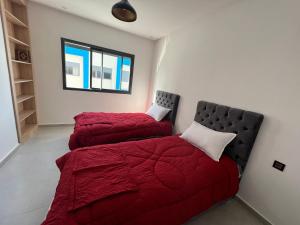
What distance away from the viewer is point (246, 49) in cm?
172

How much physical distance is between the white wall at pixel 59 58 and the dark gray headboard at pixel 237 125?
2567mm

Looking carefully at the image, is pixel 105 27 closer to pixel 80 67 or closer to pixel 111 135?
pixel 80 67

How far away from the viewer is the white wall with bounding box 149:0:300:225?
1353 millimetres

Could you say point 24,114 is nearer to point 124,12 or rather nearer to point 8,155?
point 8,155

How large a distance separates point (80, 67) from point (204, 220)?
13.3 ft

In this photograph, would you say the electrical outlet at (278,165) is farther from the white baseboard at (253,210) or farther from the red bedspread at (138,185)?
the white baseboard at (253,210)

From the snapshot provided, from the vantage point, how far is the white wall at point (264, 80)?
135cm

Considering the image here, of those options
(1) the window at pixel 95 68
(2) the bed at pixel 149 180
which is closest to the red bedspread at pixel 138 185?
(2) the bed at pixel 149 180

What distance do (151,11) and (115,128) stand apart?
81.4 inches

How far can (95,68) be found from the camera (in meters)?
3.49

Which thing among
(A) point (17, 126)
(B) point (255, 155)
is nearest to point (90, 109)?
(A) point (17, 126)

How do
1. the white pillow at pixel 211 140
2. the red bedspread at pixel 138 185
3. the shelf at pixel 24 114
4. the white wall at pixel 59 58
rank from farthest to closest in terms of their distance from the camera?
the white wall at pixel 59 58 < the shelf at pixel 24 114 < the white pillow at pixel 211 140 < the red bedspread at pixel 138 185

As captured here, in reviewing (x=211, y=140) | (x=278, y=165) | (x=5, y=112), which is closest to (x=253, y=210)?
(x=278, y=165)

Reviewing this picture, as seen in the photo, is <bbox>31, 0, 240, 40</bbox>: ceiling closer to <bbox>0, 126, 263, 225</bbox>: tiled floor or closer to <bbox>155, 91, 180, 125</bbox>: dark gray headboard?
<bbox>155, 91, 180, 125</bbox>: dark gray headboard
